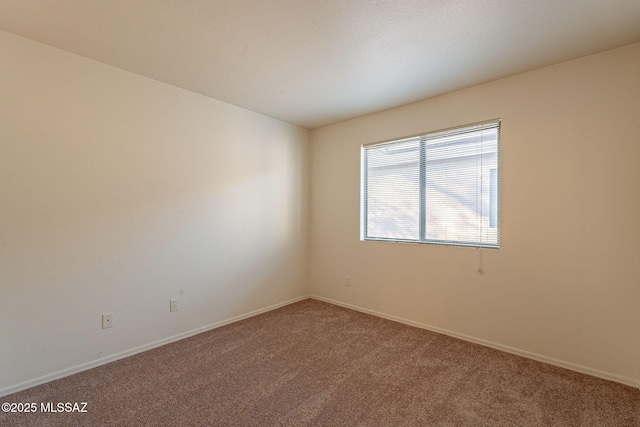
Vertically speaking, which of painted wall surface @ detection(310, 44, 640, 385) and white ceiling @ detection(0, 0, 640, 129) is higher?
white ceiling @ detection(0, 0, 640, 129)

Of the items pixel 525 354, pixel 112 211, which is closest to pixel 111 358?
pixel 112 211

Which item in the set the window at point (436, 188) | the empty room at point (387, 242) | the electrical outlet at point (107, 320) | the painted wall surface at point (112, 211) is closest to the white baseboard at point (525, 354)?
the empty room at point (387, 242)

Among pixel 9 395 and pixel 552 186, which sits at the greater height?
pixel 552 186

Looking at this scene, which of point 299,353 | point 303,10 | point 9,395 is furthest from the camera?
point 299,353

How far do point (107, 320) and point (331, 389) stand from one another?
77.4 inches

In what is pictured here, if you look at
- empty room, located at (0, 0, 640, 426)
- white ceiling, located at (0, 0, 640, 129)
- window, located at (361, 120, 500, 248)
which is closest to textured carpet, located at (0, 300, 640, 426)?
empty room, located at (0, 0, 640, 426)

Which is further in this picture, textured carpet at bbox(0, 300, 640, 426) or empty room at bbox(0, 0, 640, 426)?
empty room at bbox(0, 0, 640, 426)

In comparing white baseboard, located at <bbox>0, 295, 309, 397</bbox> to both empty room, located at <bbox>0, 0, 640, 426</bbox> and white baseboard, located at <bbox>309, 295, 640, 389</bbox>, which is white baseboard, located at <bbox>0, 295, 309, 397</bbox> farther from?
white baseboard, located at <bbox>309, 295, 640, 389</bbox>

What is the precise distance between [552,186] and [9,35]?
435 centimetres

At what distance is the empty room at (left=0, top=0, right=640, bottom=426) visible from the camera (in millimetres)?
1964

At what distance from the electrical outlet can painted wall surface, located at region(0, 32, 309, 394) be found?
4 centimetres

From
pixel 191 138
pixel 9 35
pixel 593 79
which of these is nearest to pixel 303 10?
pixel 191 138

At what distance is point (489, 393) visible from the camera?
2090 mm

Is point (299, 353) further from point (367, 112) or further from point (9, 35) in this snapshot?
point (9, 35)
